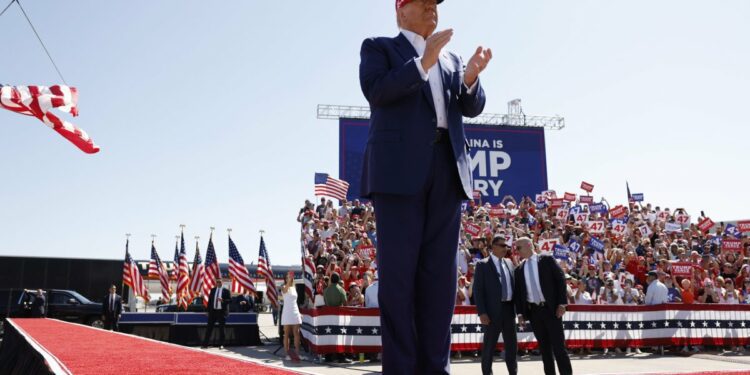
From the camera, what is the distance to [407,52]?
263 cm

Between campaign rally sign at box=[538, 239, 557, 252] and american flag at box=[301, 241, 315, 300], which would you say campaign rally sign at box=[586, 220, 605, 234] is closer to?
campaign rally sign at box=[538, 239, 557, 252]

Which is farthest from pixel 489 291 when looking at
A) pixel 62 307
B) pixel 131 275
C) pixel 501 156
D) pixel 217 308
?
pixel 501 156

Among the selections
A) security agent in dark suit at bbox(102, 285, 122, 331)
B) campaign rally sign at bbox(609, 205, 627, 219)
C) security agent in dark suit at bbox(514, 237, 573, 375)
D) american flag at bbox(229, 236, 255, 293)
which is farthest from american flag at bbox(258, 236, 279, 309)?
security agent in dark suit at bbox(514, 237, 573, 375)

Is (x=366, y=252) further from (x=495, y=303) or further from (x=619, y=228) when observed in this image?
(x=619, y=228)

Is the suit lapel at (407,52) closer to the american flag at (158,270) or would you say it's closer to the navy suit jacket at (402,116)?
the navy suit jacket at (402,116)

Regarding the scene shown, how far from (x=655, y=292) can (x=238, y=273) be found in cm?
1223

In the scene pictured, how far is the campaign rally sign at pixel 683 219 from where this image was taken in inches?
814

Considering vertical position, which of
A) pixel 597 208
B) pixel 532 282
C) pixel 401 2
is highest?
pixel 597 208

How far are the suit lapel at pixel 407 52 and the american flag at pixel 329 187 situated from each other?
19.2 meters

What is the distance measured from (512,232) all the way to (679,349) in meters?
5.78

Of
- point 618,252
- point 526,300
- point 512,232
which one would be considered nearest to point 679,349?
point 618,252

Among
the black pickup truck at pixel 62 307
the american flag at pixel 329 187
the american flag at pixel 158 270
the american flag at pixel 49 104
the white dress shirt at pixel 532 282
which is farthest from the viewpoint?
the american flag at pixel 158 270

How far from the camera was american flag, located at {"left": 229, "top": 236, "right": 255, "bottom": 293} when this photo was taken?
63.3ft

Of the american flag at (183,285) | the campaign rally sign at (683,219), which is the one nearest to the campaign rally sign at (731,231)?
the campaign rally sign at (683,219)
